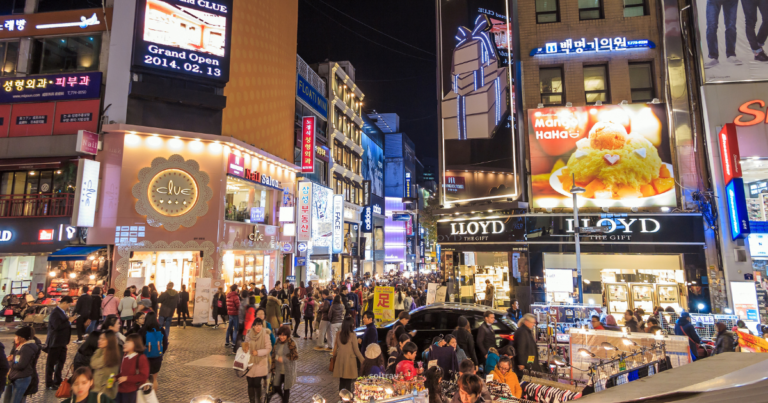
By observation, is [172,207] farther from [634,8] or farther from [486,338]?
[634,8]

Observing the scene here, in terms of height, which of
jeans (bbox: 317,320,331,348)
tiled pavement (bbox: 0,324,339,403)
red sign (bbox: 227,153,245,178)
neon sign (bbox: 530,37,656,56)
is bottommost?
tiled pavement (bbox: 0,324,339,403)

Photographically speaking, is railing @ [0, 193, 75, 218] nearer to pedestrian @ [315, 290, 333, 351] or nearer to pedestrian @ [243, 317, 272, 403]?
pedestrian @ [315, 290, 333, 351]

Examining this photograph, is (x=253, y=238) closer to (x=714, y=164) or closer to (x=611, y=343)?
(x=611, y=343)

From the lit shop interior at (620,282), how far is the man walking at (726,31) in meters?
8.70

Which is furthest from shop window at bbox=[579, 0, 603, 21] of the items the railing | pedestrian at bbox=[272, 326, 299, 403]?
the railing

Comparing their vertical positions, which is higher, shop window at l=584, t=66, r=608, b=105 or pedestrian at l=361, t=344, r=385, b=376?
shop window at l=584, t=66, r=608, b=105

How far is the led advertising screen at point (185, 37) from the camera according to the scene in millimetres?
21250

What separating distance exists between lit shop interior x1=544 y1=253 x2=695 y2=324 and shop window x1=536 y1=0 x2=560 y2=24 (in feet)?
38.1

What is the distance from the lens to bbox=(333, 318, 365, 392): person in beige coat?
796cm

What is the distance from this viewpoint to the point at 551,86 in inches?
808

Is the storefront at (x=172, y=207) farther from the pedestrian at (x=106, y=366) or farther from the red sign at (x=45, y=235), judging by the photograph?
the pedestrian at (x=106, y=366)

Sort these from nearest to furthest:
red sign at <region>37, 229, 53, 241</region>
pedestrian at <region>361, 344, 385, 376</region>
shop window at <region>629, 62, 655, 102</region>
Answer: pedestrian at <region>361, 344, 385, 376</region>
shop window at <region>629, 62, 655, 102</region>
red sign at <region>37, 229, 53, 241</region>

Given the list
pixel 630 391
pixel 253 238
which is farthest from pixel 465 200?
pixel 630 391

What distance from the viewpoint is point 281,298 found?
1814cm
